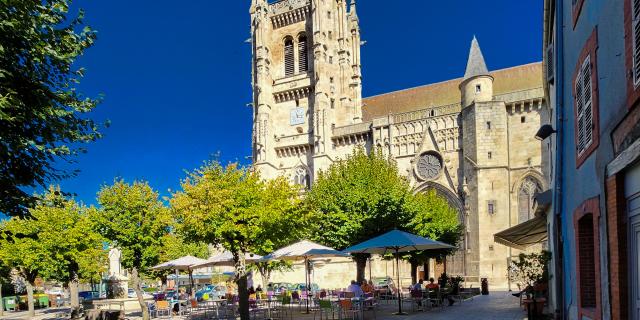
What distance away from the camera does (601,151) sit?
5.98m

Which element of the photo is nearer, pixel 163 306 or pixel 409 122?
pixel 163 306

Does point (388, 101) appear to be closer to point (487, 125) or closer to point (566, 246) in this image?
point (487, 125)

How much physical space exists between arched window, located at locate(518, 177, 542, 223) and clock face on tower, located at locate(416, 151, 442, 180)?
21.4 feet

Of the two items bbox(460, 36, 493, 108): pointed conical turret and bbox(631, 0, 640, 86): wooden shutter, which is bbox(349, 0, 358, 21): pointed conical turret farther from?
bbox(631, 0, 640, 86): wooden shutter

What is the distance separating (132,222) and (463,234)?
26121 millimetres

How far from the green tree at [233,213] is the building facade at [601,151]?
8.80 m

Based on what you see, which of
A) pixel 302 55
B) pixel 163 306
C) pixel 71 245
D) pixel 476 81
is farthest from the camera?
pixel 302 55

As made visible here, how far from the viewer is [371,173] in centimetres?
3000

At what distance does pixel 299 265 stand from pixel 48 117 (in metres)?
36.5

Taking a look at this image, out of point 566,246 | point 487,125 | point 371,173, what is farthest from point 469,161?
point 566,246

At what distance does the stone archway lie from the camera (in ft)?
124

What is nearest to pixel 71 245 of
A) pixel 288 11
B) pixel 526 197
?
pixel 526 197

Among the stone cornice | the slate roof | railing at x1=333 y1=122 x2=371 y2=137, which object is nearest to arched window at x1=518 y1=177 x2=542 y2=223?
the slate roof

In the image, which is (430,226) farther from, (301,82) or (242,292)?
(301,82)
